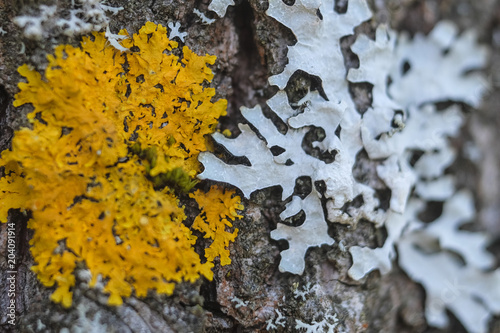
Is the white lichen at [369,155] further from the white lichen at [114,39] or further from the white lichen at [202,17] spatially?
the white lichen at [114,39]

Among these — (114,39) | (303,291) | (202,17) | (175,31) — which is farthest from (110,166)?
(303,291)

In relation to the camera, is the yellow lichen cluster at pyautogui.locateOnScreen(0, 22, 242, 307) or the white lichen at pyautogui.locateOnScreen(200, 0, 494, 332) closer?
the yellow lichen cluster at pyautogui.locateOnScreen(0, 22, 242, 307)

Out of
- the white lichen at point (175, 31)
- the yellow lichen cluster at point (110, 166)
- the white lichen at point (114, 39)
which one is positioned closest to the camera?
the yellow lichen cluster at point (110, 166)

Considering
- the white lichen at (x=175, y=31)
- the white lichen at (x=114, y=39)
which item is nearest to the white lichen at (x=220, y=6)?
the white lichen at (x=175, y=31)

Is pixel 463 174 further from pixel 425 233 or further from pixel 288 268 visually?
pixel 288 268

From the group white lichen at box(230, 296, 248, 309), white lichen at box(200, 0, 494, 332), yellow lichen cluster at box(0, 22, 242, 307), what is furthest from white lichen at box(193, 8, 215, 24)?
white lichen at box(230, 296, 248, 309)

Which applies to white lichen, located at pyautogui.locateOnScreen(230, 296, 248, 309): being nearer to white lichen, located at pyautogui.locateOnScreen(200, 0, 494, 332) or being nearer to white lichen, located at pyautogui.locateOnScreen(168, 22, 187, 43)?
white lichen, located at pyautogui.locateOnScreen(200, 0, 494, 332)

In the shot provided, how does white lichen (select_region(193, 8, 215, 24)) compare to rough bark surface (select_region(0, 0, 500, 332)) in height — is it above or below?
above
